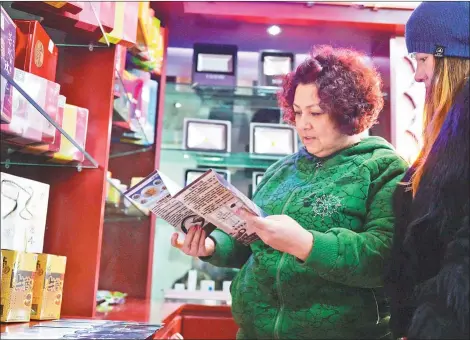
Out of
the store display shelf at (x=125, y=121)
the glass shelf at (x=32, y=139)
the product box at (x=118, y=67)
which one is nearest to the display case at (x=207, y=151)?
the store display shelf at (x=125, y=121)

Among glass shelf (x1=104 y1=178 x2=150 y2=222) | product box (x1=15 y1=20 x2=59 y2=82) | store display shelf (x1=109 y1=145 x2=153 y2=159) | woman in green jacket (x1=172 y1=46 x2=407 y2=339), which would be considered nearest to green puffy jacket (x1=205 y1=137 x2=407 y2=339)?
woman in green jacket (x1=172 y1=46 x2=407 y2=339)

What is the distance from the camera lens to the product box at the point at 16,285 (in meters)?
1.45

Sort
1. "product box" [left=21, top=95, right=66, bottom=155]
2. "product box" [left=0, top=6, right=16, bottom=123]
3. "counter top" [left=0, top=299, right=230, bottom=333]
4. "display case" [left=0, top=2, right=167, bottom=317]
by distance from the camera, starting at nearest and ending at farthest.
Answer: "product box" [left=0, top=6, right=16, bottom=123], "product box" [left=21, top=95, right=66, bottom=155], "display case" [left=0, top=2, right=167, bottom=317], "counter top" [left=0, top=299, right=230, bottom=333]

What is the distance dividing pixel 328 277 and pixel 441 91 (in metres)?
0.50

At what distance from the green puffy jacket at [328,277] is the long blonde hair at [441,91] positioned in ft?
0.70

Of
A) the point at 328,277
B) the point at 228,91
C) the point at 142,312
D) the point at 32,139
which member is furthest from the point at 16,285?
the point at 228,91

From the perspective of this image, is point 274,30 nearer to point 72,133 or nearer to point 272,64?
point 272,64

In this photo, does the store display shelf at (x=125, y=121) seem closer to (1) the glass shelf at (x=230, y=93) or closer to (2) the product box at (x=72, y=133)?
(2) the product box at (x=72, y=133)

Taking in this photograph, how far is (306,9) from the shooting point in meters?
3.18

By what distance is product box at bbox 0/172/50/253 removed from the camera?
1.47 metres

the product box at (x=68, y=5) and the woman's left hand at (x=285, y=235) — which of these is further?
the product box at (x=68, y=5)

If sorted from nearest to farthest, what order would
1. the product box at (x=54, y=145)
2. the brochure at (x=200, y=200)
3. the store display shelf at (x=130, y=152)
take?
the brochure at (x=200, y=200) < the product box at (x=54, y=145) < the store display shelf at (x=130, y=152)

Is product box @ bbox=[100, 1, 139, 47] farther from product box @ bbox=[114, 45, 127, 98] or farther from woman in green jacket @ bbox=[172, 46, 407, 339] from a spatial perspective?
woman in green jacket @ bbox=[172, 46, 407, 339]

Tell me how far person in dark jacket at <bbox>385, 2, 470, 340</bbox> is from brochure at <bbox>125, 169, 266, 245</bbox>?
0.35 m
